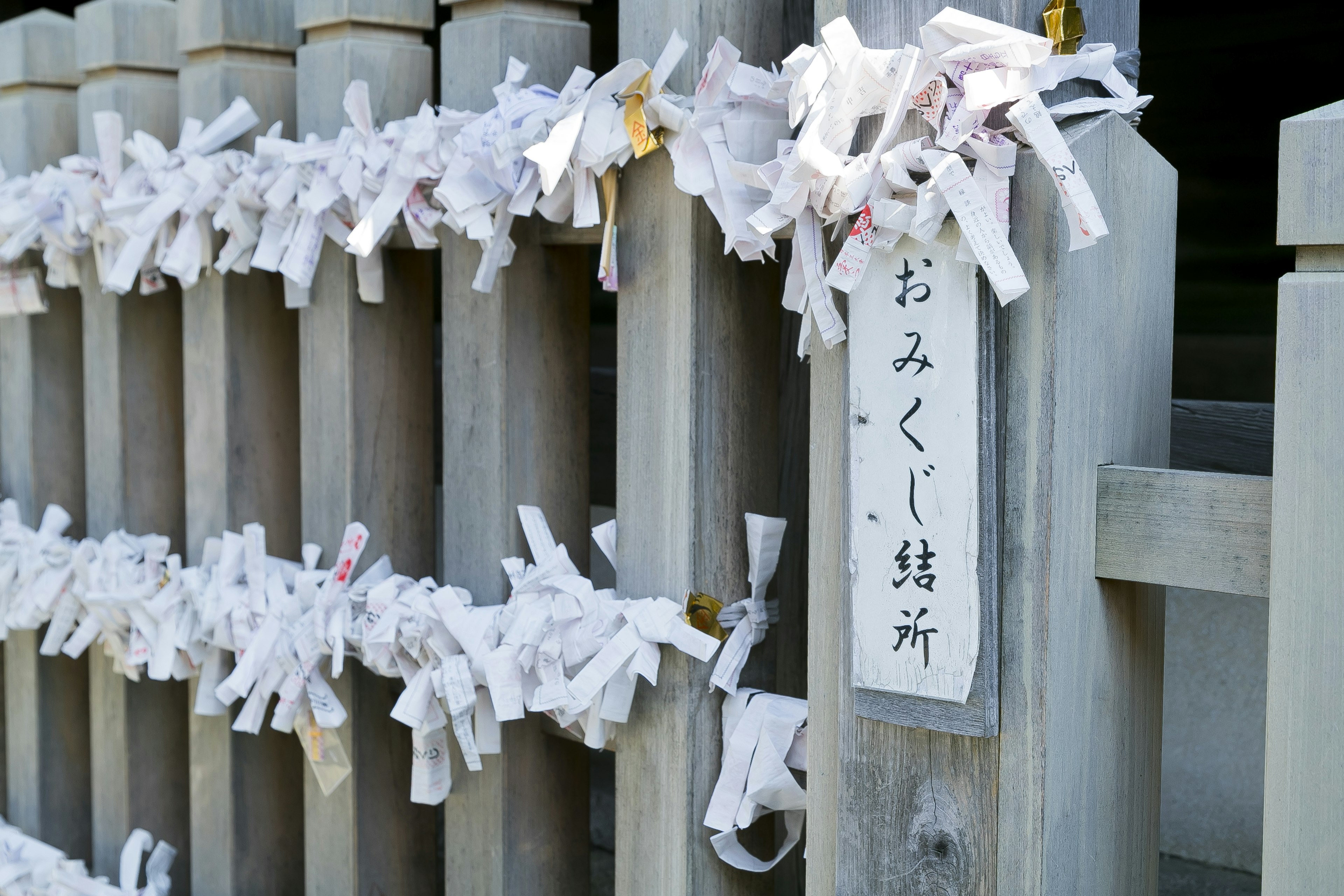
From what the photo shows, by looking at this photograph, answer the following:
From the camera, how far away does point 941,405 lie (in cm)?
89

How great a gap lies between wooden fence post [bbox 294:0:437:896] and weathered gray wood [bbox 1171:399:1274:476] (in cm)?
97

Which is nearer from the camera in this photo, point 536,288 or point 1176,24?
point 536,288

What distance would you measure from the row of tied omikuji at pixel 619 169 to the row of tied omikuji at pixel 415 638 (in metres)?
0.30

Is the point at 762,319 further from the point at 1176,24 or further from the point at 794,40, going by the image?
the point at 1176,24

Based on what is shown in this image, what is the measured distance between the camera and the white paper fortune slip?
878 millimetres

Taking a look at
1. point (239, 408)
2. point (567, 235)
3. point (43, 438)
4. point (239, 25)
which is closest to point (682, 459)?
point (567, 235)

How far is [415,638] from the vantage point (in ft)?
4.25

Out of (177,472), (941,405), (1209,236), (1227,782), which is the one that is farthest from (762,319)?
(1227,782)

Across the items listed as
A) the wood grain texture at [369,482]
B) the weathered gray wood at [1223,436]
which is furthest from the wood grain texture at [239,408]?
the weathered gray wood at [1223,436]

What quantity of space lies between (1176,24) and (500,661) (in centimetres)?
153

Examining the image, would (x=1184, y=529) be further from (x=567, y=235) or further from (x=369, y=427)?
(x=369, y=427)

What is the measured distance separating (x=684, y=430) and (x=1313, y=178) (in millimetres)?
552

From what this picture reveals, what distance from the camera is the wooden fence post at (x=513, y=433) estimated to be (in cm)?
129

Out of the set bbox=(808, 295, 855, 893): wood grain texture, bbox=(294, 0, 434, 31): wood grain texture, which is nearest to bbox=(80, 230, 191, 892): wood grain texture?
bbox=(294, 0, 434, 31): wood grain texture
